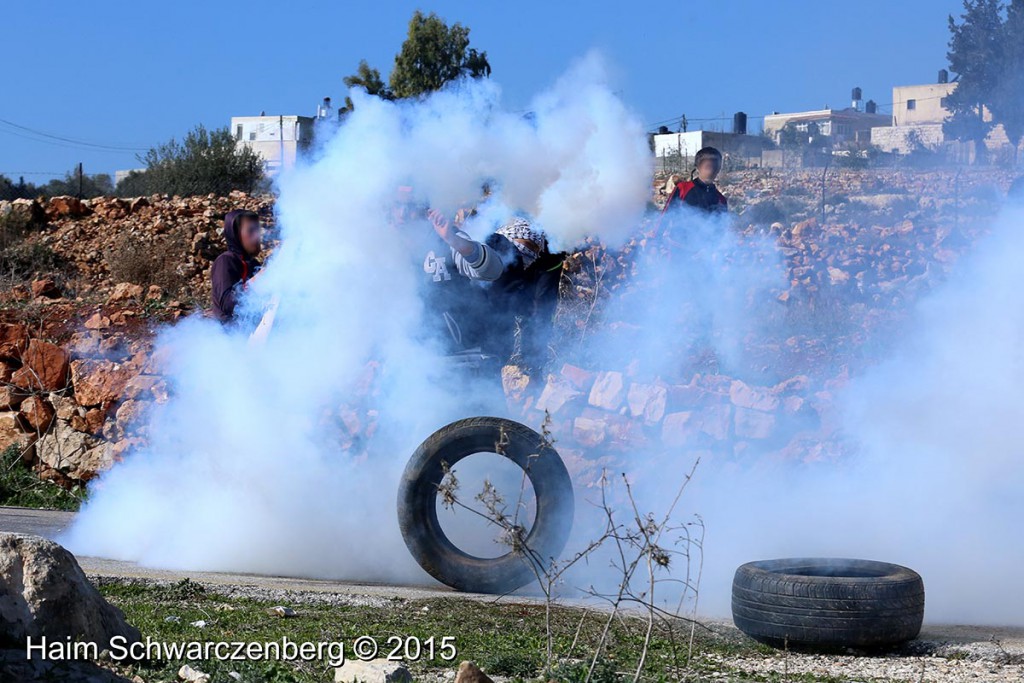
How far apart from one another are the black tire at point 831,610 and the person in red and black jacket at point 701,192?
16.3 feet

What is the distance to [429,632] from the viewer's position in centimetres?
595

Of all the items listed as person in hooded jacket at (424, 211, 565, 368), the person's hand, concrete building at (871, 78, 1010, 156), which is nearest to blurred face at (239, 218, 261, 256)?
person in hooded jacket at (424, 211, 565, 368)

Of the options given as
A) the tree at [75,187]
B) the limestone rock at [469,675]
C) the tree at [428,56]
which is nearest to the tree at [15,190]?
the tree at [75,187]

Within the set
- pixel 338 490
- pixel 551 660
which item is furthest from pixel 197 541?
pixel 551 660

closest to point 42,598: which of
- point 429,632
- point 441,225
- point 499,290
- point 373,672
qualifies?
point 373,672

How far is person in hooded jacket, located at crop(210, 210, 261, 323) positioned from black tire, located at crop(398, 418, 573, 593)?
2946 mm

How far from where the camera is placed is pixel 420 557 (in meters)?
7.66

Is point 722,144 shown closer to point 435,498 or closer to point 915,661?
point 435,498

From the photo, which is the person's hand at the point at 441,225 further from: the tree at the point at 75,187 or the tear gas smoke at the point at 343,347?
the tree at the point at 75,187

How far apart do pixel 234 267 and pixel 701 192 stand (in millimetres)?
4202

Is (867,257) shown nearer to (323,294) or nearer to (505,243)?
(505,243)

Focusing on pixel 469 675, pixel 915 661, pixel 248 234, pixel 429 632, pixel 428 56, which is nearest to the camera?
pixel 469 675

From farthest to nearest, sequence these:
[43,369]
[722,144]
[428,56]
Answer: [722,144] → [428,56] → [43,369]

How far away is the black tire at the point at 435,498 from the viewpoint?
745 cm
